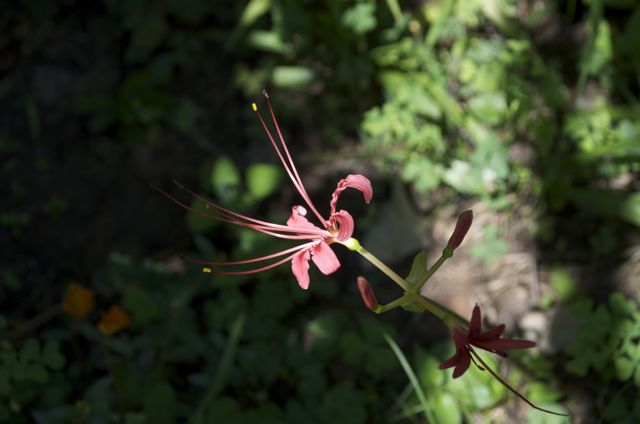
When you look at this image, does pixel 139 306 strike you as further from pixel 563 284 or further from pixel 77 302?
pixel 563 284

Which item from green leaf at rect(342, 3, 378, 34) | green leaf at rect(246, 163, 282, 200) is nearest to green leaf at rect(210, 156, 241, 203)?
green leaf at rect(246, 163, 282, 200)

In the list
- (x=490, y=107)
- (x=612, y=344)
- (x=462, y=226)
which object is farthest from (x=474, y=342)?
(x=490, y=107)

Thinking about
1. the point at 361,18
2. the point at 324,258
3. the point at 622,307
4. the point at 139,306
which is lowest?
the point at 139,306

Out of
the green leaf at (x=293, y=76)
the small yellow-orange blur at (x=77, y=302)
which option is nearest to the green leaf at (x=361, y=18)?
the green leaf at (x=293, y=76)

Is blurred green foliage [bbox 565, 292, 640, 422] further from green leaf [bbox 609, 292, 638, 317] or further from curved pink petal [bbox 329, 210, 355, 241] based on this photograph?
curved pink petal [bbox 329, 210, 355, 241]

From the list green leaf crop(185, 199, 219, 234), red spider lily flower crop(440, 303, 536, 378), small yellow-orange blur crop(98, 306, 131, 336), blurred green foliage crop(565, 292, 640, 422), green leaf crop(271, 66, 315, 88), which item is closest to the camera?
red spider lily flower crop(440, 303, 536, 378)

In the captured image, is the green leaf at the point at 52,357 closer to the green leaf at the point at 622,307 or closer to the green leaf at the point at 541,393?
the green leaf at the point at 541,393
